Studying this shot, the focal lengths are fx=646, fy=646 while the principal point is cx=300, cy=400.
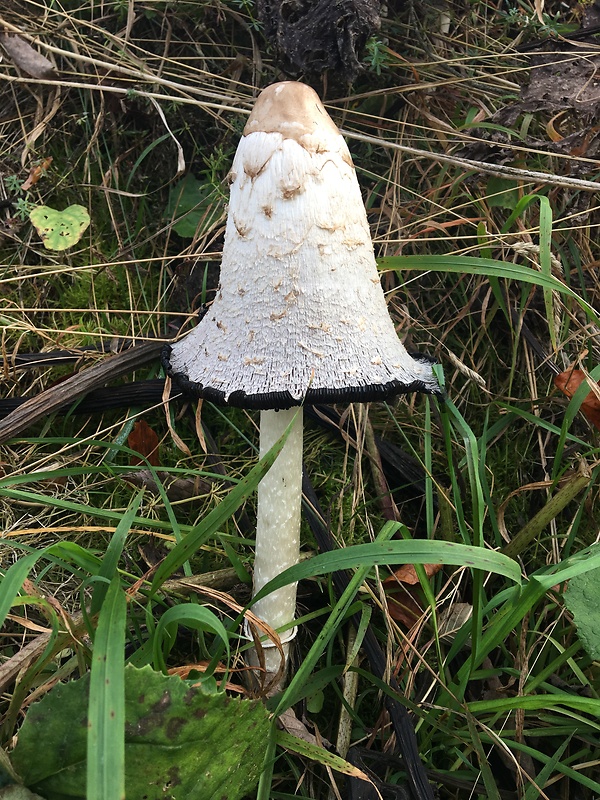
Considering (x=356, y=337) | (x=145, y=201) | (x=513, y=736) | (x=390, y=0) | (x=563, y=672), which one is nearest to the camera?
(x=356, y=337)

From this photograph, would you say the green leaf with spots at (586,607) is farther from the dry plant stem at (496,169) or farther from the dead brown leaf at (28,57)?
the dead brown leaf at (28,57)

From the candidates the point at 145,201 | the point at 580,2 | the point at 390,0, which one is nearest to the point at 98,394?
the point at 145,201

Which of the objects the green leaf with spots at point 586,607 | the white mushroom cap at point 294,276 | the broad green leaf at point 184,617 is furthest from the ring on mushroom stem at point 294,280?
the green leaf with spots at point 586,607

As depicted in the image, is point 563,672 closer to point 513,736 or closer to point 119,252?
point 513,736

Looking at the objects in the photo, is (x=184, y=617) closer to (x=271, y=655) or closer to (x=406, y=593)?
(x=271, y=655)

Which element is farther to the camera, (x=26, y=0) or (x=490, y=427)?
(x=26, y=0)

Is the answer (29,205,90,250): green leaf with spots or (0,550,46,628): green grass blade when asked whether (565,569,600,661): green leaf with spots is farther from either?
(29,205,90,250): green leaf with spots

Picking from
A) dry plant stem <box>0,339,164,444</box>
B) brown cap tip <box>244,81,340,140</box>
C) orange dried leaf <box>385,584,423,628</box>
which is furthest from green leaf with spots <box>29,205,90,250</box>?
orange dried leaf <box>385,584,423,628</box>

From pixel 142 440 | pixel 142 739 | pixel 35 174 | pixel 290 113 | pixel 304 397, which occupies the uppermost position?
pixel 290 113

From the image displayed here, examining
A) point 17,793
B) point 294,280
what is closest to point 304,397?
point 294,280
